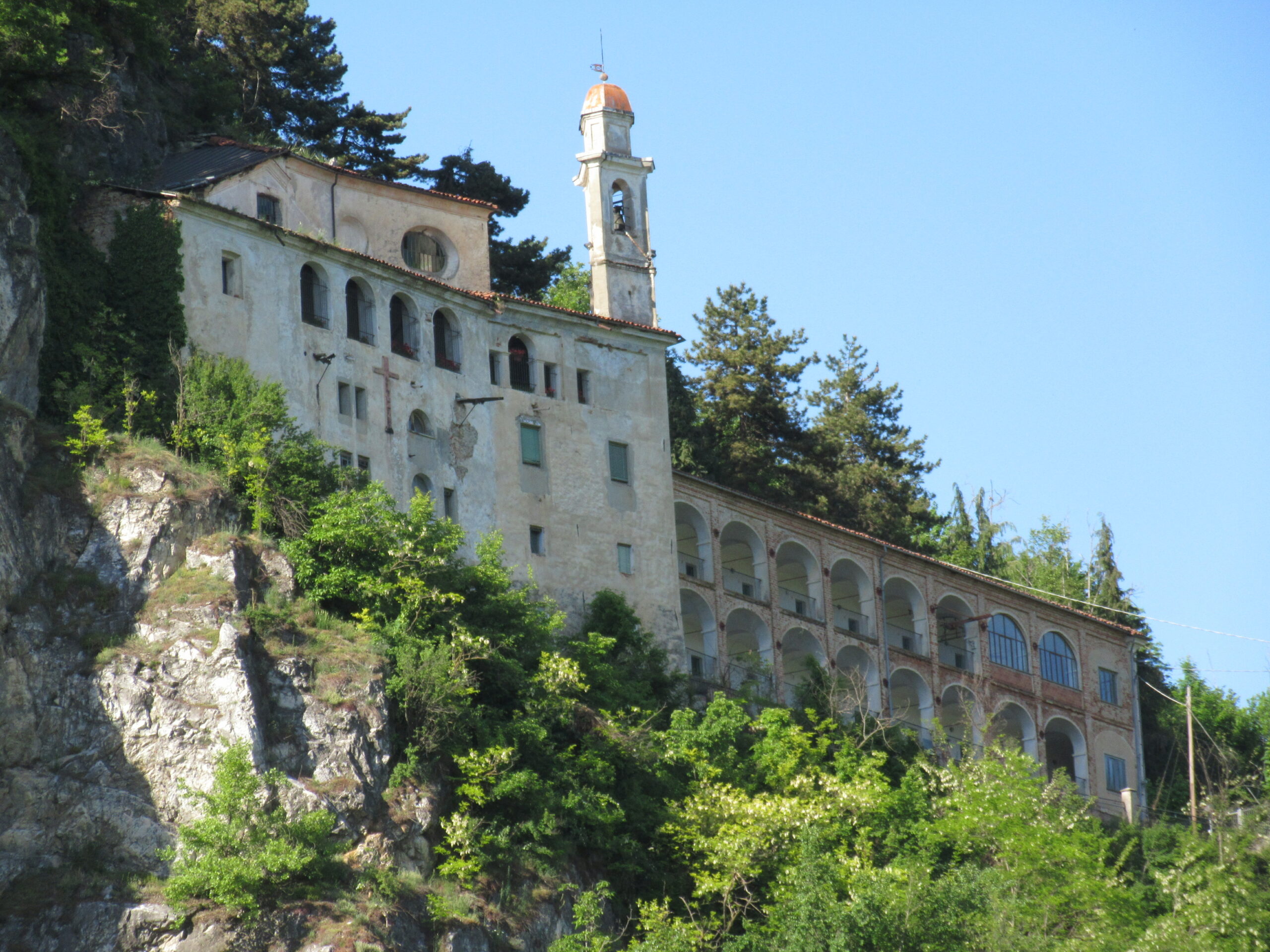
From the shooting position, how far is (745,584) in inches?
2432

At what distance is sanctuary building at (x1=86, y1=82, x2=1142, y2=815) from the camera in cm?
5031

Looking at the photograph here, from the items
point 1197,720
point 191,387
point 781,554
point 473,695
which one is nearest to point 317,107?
point 781,554

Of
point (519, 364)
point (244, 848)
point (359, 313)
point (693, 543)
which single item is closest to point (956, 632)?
point (693, 543)

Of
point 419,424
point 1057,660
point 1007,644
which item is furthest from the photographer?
point 1057,660

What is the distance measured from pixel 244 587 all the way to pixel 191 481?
2.49 meters

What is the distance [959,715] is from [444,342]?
2158cm

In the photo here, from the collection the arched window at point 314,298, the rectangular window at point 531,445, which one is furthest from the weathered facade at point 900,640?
the arched window at point 314,298

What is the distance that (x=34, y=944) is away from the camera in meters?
38.9

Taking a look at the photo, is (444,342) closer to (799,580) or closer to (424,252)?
(424,252)

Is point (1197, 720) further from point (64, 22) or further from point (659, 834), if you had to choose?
point (64, 22)

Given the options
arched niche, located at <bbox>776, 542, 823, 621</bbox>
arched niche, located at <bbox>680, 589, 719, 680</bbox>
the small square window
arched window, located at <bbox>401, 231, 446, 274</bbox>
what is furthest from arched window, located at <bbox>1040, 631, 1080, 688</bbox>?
the small square window

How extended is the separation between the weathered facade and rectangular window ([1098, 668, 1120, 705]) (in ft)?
0.14

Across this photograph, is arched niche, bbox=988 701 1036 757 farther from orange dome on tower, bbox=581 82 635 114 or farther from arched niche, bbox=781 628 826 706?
orange dome on tower, bbox=581 82 635 114

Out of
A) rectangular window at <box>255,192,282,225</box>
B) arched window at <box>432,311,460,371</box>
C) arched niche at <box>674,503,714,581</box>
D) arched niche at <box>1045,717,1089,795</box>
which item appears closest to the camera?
rectangular window at <box>255,192,282,225</box>
